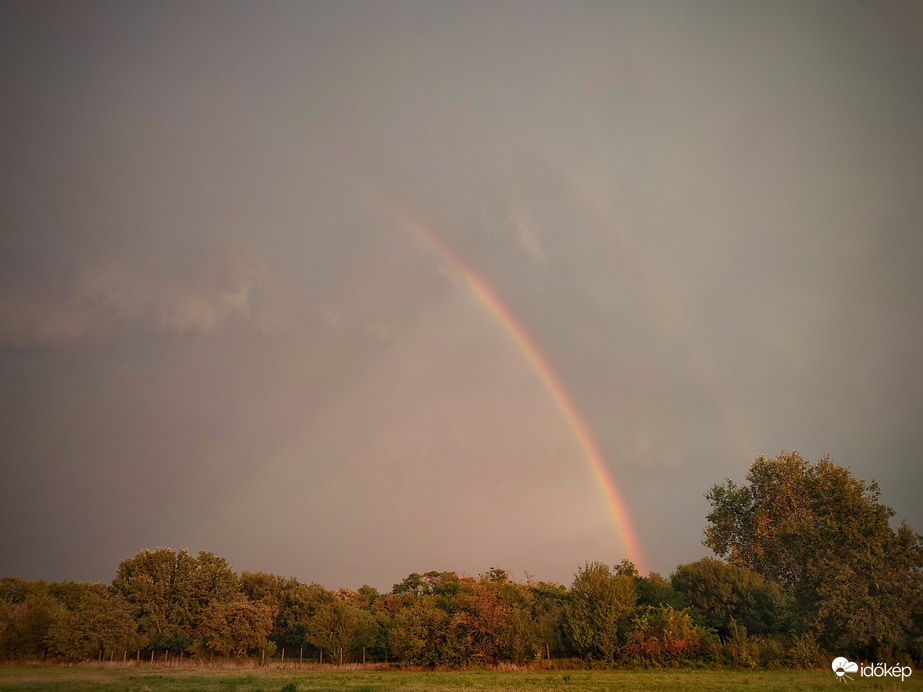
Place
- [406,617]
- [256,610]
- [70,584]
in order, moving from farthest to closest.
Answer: [70,584], [256,610], [406,617]

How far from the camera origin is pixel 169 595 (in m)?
76.9

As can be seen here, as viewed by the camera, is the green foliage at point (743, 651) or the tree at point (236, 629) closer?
the green foliage at point (743, 651)

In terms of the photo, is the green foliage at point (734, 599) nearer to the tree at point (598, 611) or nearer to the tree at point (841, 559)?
the tree at point (841, 559)

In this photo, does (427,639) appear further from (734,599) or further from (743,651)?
(734,599)

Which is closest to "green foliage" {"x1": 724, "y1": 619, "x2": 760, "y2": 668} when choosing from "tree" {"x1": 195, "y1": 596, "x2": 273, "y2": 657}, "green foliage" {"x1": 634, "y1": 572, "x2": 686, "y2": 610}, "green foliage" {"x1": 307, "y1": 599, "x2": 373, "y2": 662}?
"green foliage" {"x1": 634, "y1": 572, "x2": 686, "y2": 610}

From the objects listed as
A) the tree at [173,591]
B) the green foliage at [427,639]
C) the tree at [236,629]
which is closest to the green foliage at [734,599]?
the green foliage at [427,639]

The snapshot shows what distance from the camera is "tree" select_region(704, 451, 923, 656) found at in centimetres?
4775

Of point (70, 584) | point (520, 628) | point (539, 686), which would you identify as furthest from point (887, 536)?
point (70, 584)

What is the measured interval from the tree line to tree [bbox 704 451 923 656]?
0.41 ft

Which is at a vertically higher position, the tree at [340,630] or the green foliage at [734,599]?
the green foliage at [734,599]

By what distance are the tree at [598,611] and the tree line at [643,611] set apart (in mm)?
101

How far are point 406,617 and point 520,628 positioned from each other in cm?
1111

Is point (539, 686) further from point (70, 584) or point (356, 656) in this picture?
point (70, 584)

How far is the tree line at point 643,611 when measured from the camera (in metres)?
48.3
